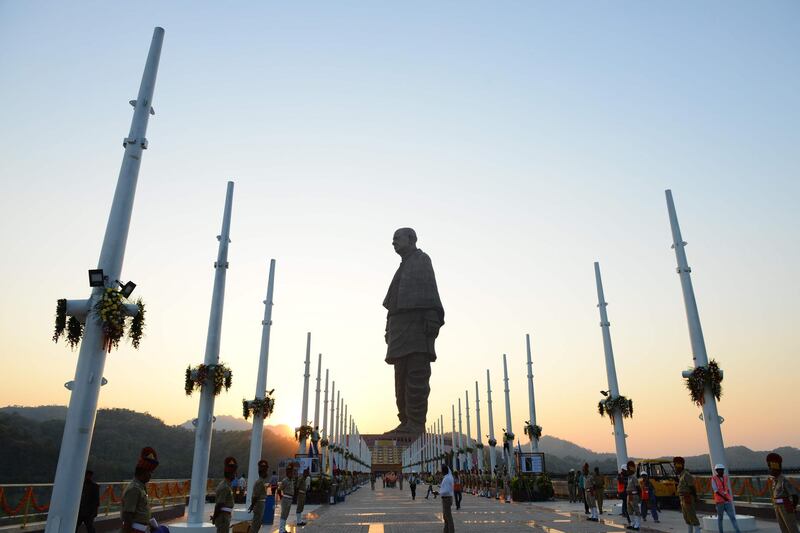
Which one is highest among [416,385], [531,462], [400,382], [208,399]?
[400,382]

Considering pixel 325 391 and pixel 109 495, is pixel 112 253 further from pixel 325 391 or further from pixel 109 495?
pixel 325 391

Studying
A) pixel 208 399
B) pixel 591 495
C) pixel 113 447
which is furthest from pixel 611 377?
pixel 113 447

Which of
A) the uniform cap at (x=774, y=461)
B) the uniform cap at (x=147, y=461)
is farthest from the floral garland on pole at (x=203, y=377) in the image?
the uniform cap at (x=774, y=461)

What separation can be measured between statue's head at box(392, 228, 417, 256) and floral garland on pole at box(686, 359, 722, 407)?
156 feet

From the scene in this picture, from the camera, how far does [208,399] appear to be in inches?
667

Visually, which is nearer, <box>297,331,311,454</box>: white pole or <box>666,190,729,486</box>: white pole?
<box>666,190,729,486</box>: white pole

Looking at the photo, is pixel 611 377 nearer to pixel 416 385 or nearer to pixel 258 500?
→ pixel 258 500

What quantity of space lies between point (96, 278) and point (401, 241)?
178ft

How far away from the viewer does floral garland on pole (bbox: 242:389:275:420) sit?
22.7m

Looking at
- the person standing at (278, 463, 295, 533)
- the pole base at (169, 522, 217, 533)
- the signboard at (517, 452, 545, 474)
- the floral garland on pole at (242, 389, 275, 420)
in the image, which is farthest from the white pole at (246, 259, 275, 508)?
the signboard at (517, 452, 545, 474)

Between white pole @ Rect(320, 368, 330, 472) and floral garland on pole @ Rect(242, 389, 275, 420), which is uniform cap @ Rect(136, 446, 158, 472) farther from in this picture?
white pole @ Rect(320, 368, 330, 472)

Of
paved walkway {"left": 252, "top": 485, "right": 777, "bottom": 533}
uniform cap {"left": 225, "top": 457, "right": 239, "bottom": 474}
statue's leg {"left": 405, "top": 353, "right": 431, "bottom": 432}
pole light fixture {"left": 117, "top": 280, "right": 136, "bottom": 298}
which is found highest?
statue's leg {"left": 405, "top": 353, "right": 431, "bottom": 432}

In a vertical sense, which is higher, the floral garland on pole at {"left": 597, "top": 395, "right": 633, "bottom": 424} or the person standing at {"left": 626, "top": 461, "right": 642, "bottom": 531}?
the floral garland on pole at {"left": 597, "top": 395, "right": 633, "bottom": 424}

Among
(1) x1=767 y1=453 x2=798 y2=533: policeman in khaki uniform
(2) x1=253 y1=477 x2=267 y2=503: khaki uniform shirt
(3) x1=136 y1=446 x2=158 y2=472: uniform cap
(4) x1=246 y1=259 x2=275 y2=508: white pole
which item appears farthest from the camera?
(4) x1=246 y1=259 x2=275 y2=508: white pole
